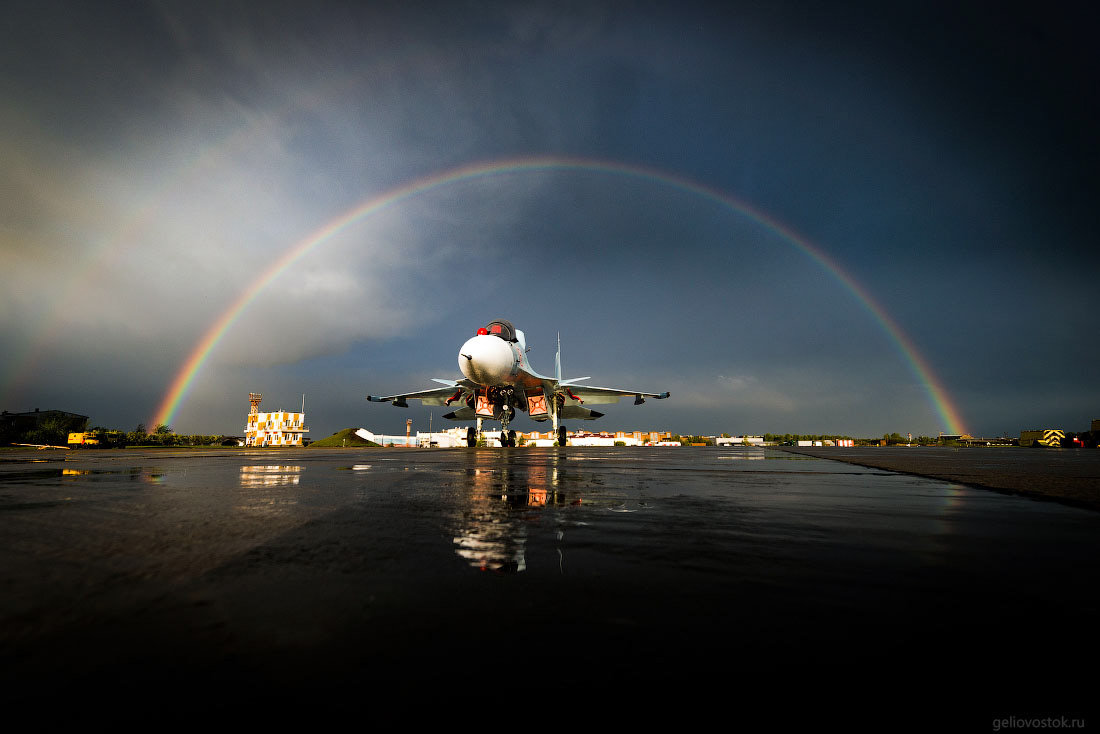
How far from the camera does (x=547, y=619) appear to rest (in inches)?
42.6

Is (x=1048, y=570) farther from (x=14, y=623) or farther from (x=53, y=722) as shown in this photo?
(x=14, y=623)

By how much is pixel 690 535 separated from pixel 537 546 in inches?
27.5

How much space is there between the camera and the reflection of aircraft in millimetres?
18828

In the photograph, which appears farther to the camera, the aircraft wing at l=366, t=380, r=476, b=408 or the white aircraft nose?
the aircraft wing at l=366, t=380, r=476, b=408

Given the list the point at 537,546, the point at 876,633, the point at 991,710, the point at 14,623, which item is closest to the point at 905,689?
the point at 991,710

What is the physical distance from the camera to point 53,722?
67cm

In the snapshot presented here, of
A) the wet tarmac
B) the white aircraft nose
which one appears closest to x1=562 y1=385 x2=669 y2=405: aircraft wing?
the white aircraft nose

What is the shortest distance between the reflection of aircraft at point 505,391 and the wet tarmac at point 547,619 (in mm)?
16457

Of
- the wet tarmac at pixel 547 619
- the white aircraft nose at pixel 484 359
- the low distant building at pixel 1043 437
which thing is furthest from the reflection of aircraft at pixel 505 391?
the low distant building at pixel 1043 437

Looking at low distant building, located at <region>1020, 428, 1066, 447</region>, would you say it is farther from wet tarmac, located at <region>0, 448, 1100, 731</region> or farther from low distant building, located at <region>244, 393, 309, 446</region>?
low distant building, located at <region>244, 393, 309, 446</region>

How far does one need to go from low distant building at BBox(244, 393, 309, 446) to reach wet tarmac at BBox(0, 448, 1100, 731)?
70204 millimetres

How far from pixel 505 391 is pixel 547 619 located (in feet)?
73.5

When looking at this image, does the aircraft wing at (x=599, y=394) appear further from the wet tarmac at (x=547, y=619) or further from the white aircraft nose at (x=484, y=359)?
the wet tarmac at (x=547, y=619)

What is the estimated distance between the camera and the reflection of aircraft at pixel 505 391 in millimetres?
18828
